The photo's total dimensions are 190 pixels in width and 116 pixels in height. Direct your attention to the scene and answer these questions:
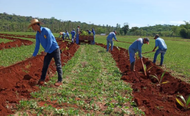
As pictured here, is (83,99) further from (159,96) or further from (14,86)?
(159,96)

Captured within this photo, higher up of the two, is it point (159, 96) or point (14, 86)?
point (14, 86)

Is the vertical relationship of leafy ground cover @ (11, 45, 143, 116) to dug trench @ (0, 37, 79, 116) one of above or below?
below

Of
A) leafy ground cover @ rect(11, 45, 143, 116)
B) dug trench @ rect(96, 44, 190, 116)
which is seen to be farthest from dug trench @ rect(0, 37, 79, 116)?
dug trench @ rect(96, 44, 190, 116)

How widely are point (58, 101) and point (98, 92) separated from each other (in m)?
1.46

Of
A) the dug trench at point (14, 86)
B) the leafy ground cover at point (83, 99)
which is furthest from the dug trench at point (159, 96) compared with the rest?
the dug trench at point (14, 86)

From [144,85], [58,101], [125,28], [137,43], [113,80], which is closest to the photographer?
[58,101]

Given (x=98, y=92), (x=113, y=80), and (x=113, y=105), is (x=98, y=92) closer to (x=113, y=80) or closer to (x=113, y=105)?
(x=113, y=105)

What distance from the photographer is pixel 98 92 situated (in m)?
5.77

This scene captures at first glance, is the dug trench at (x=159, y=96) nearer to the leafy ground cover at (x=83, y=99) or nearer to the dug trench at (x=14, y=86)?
the leafy ground cover at (x=83, y=99)

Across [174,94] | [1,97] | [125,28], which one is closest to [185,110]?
[174,94]

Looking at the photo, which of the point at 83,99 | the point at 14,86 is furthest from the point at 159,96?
the point at 14,86

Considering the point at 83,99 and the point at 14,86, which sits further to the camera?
the point at 14,86

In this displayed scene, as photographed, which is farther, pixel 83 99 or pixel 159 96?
pixel 159 96

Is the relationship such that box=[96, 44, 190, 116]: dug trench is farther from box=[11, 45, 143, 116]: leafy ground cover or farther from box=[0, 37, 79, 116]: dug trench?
box=[0, 37, 79, 116]: dug trench
